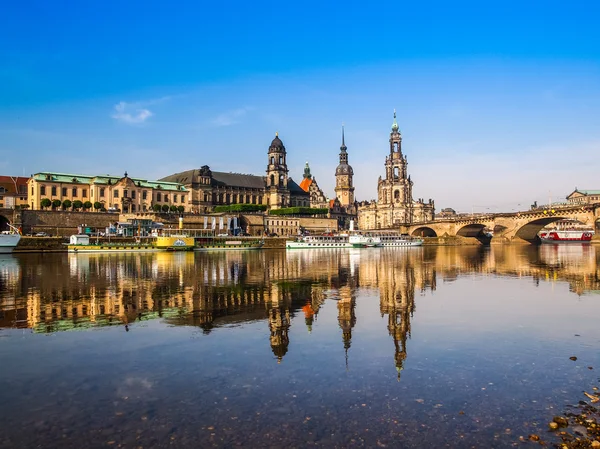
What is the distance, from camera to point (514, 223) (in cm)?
9769

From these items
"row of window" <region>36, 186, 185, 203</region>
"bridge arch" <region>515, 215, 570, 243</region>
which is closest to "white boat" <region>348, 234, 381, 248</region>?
"bridge arch" <region>515, 215, 570, 243</region>

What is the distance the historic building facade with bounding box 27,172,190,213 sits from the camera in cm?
8956

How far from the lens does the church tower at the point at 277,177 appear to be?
424ft

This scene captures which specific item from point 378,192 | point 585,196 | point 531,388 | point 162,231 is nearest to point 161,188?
point 162,231

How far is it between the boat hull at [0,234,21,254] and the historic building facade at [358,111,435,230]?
354ft

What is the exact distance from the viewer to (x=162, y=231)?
3457 inches

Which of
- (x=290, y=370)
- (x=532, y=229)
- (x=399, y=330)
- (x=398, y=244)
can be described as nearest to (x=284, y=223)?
(x=398, y=244)

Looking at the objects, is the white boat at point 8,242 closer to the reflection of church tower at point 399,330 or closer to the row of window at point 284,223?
the row of window at point 284,223

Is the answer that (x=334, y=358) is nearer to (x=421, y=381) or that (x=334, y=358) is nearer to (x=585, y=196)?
(x=421, y=381)

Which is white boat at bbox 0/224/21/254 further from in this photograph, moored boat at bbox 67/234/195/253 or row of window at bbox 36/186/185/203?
row of window at bbox 36/186/185/203

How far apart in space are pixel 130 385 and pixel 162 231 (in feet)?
268

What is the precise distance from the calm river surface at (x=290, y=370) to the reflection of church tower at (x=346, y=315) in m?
0.08

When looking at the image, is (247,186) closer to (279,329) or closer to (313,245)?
(313,245)

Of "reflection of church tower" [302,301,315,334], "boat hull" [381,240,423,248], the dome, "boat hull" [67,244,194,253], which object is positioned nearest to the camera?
"reflection of church tower" [302,301,315,334]
